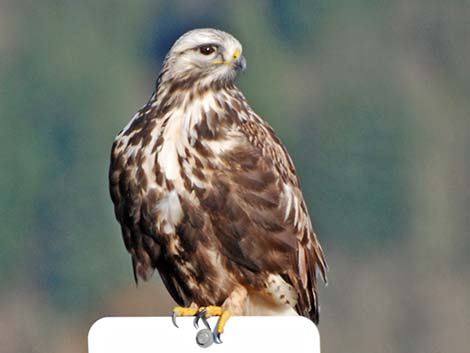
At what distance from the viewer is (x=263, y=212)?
3.90m

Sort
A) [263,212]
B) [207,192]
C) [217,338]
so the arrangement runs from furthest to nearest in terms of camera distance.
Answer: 1. [263,212]
2. [207,192]
3. [217,338]

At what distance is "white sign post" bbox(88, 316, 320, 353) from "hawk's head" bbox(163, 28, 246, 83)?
1511 mm

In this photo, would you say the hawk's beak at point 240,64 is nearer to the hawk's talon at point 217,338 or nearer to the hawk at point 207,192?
the hawk at point 207,192

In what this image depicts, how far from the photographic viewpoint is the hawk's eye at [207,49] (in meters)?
3.78

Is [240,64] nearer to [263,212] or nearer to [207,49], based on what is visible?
[207,49]

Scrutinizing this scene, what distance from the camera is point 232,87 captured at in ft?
13.0

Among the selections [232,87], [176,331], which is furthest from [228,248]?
[176,331]

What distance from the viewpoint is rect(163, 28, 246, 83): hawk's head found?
12.3 feet

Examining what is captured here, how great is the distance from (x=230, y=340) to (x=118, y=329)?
0.25 m

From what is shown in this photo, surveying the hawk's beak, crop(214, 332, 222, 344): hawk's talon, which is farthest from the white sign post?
the hawk's beak

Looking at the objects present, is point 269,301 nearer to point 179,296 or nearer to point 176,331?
point 179,296

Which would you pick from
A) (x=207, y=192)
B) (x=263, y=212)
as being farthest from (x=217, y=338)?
(x=263, y=212)

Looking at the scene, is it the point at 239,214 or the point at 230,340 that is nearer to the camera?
the point at 230,340

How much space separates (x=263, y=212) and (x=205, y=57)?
0.59 metres
